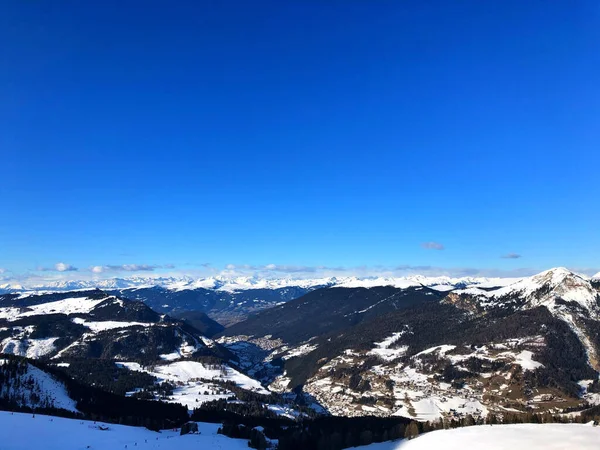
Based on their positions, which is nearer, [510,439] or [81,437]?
[81,437]

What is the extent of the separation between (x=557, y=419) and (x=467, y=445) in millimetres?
73692

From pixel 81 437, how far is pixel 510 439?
4850 inches

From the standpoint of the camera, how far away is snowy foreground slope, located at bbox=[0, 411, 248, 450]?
350 feet

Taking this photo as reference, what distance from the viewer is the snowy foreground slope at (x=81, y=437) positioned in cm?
10657

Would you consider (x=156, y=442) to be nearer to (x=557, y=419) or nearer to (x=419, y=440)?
(x=419, y=440)

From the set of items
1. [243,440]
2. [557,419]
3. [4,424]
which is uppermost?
[4,424]

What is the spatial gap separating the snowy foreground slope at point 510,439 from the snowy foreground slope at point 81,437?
62.0 meters

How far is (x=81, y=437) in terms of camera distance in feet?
389

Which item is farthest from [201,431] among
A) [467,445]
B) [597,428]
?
[597,428]

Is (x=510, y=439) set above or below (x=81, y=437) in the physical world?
above

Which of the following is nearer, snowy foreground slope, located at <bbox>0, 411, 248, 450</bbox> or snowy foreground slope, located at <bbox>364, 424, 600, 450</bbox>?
snowy foreground slope, located at <bbox>0, 411, 248, 450</bbox>

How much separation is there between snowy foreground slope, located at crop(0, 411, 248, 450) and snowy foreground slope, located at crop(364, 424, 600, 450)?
6200 cm

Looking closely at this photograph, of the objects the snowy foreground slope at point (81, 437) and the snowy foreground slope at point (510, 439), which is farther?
the snowy foreground slope at point (510, 439)

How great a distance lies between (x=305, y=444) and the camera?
163 meters
